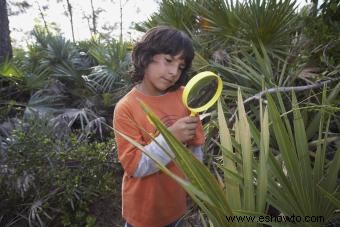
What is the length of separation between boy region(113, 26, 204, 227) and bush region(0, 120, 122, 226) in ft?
5.13

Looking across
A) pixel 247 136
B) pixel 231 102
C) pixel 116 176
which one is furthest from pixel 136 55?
pixel 116 176

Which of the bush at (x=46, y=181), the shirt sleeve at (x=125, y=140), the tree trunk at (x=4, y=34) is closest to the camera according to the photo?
the shirt sleeve at (x=125, y=140)

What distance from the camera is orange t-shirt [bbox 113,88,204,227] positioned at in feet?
5.38

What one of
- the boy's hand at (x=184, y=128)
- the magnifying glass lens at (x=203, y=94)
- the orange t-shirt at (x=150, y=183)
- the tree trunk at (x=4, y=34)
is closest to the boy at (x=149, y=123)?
the orange t-shirt at (x=150, y=183)

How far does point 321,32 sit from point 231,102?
90 centimetres

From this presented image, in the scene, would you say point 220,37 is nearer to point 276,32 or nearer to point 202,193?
point 276,32

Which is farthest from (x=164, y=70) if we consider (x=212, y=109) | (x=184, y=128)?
(x=212, y=109)

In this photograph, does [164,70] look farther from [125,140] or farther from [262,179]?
[262,179]

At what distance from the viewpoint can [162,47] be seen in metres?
1.64

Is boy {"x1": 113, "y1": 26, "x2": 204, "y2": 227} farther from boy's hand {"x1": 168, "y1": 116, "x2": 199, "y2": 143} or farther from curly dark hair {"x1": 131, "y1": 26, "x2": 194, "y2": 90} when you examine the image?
boy's hand {"x1": 168, "y1": 116, "x2": 199, "y2": 143}

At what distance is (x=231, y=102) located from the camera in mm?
3098

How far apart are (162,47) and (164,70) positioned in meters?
0.10

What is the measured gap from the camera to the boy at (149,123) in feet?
5.19

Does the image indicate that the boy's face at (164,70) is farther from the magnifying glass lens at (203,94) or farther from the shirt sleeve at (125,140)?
the magnifying glass lens at (203,94)
